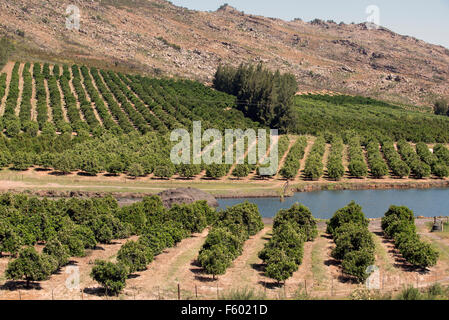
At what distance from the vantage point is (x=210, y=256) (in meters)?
49.1

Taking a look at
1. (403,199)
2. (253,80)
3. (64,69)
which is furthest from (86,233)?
(64,69)

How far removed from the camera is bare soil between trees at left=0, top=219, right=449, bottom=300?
4416 cm

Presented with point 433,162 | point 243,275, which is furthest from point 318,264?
point 433,162

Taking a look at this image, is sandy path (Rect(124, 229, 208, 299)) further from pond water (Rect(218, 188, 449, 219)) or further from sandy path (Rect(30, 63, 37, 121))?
sandy path (Rect(30, 63, 37, 121))

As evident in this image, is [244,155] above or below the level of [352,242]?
above

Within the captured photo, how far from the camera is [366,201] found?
8812cm

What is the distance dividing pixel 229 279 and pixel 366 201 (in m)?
43.5

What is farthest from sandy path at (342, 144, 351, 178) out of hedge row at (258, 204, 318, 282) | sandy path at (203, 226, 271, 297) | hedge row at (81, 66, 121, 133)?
sandy path at (203, 226, 271, 297)

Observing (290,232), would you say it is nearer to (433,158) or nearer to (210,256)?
(210,256)

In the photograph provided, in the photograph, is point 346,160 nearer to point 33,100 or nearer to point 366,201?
point 366,201

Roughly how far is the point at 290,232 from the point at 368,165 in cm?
5900

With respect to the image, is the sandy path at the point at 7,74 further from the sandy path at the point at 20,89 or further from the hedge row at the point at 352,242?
the hedge row at the point at 352,242

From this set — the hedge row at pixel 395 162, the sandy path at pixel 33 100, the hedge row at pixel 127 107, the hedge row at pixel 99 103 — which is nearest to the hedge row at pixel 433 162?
the hedge row at pixel 395 162

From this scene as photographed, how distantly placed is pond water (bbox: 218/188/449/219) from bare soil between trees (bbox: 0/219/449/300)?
65.8ft
